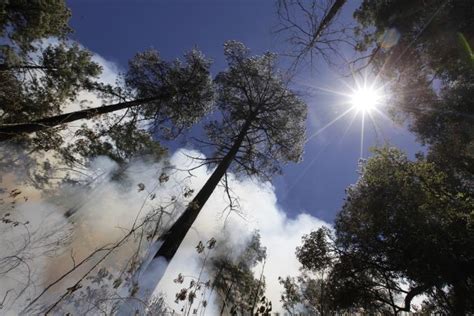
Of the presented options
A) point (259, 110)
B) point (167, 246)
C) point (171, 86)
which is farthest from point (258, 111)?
point (167, 246)

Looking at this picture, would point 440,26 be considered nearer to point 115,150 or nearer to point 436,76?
point 436,76

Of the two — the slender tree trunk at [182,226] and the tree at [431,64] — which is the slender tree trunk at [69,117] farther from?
the tree at [431,64]

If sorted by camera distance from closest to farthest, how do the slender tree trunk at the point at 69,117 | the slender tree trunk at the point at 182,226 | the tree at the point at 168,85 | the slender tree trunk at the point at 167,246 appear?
the slender tree trunk at the point at 167,246 → the slender tree trunk at the point at 69,117 → the slender tree trunk at the point at 182,226 → the tree at the point at 168,85

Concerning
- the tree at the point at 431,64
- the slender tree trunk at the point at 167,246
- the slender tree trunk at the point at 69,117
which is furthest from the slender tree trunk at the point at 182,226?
the tree at the point at 431,64

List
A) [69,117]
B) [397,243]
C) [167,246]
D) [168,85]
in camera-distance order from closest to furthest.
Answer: [167,246], [69,117], [397,243], [168,85]

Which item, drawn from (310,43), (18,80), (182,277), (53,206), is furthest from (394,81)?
(53,206)

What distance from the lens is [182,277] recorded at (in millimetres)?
3314

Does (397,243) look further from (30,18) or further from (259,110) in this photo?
(30,18)

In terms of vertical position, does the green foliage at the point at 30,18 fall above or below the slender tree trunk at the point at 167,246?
above

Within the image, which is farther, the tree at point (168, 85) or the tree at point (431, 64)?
the tree at point (168, 85)

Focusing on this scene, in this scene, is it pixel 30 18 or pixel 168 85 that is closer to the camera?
pixel 30 18

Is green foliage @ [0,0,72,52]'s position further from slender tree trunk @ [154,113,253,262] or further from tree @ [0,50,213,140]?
slender tree trunk @ [154,113,253,262]

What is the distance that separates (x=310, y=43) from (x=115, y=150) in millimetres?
12414

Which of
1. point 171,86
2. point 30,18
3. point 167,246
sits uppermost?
point 171,86
